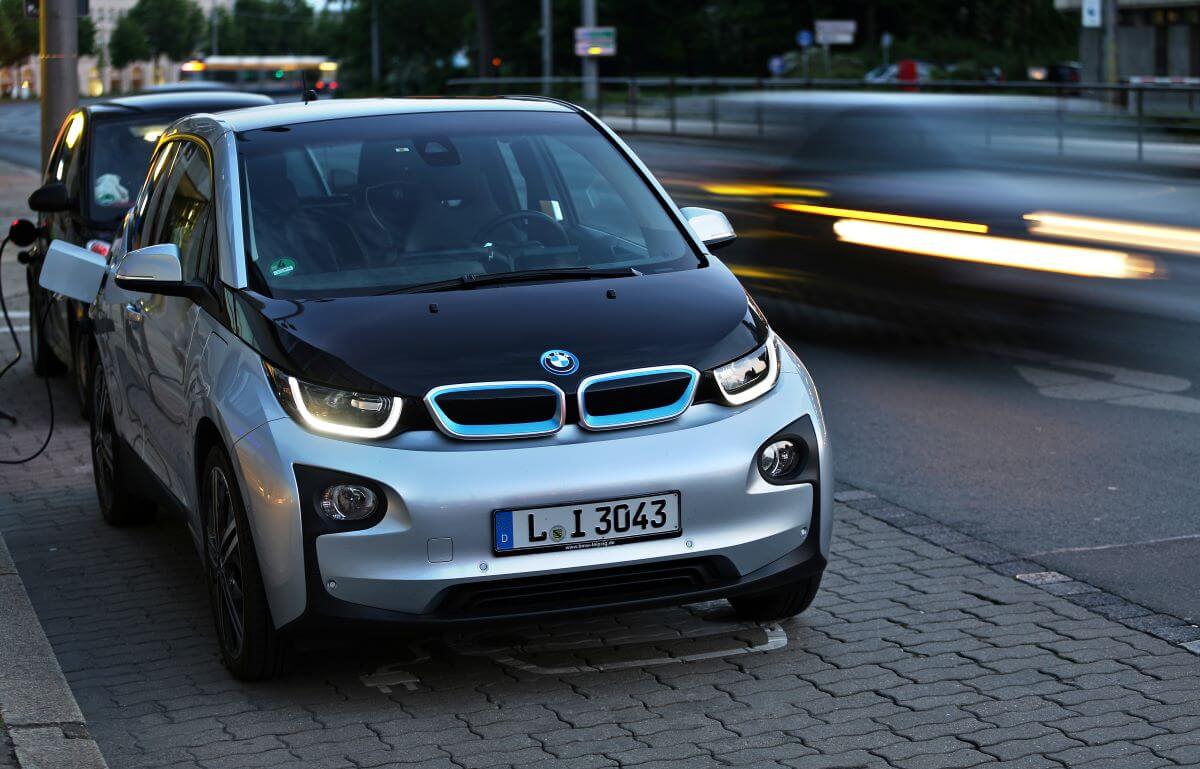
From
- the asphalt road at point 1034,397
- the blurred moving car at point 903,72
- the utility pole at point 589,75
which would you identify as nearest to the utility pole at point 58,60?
the asphalt road at point 1034,397

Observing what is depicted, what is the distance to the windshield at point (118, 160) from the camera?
1002 centimetres

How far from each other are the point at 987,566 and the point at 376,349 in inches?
98.7

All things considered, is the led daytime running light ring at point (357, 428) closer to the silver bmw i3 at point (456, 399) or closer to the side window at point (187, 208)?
the silver bmw i3 at point (456, 399)

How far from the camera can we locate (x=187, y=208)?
6.24m

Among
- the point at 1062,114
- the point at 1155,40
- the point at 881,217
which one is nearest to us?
the point at 1062,114

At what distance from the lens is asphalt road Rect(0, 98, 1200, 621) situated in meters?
6.82

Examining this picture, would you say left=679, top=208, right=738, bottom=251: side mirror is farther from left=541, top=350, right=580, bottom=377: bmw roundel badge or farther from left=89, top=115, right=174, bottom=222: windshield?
left=89, top=115, right=174, bottom=222: windshield

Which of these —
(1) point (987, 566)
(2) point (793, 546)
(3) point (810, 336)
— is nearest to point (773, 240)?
(3) point (810, 336)

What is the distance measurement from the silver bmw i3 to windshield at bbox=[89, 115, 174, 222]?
4.17 m

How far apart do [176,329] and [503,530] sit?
1.64 metres

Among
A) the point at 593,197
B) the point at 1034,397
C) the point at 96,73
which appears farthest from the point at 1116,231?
the point at 96,73

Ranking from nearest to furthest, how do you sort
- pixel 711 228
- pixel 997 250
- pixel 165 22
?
pixel 711 228 < pixel 997 250 < pixel 165 22

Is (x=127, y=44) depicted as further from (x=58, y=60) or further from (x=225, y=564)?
(x=225, y=564)

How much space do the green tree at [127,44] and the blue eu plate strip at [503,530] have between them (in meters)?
12.2
